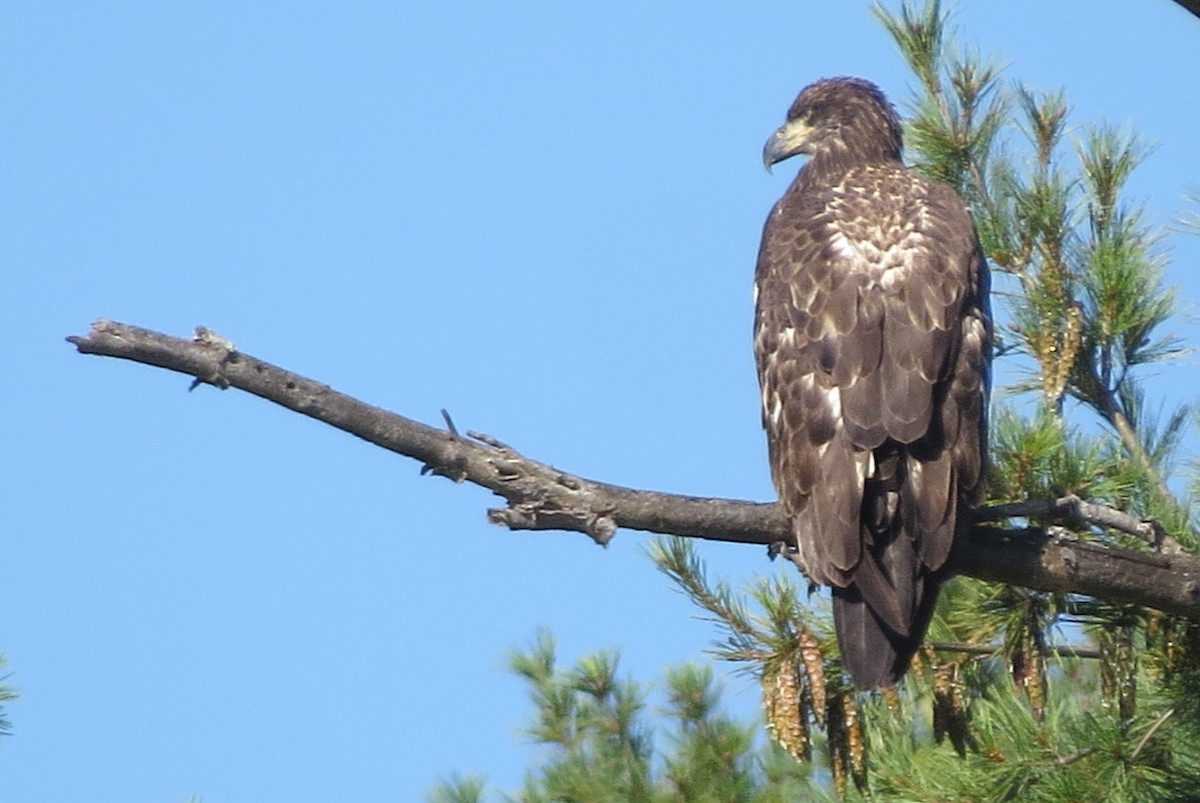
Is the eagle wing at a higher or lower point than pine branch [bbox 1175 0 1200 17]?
lower

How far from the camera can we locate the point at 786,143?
23.0 ft

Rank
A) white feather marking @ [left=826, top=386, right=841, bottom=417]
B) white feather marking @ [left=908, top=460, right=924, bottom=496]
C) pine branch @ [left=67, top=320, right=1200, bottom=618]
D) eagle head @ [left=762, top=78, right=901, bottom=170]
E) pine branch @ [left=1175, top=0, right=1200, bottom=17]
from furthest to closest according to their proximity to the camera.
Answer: eagle head @ [left=762, top=78, right=901, bottom=170], white feather marking @ [left=826, top=386, right=841, bottom=417], white feather marking @ [left=908, top=460, right=924, bottom=496], pine branch @ [left=1175, top=0, right=1200, bottom=17], pine branch @ [left=67, top=320, right=1200, bottom=618]

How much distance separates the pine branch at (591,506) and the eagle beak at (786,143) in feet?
7.07

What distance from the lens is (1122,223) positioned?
6.46m

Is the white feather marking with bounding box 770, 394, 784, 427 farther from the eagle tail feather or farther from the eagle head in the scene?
the eagle head

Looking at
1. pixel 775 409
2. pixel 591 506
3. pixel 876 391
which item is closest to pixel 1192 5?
pixel 876 391

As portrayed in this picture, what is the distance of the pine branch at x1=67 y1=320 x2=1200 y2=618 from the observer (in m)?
4.36

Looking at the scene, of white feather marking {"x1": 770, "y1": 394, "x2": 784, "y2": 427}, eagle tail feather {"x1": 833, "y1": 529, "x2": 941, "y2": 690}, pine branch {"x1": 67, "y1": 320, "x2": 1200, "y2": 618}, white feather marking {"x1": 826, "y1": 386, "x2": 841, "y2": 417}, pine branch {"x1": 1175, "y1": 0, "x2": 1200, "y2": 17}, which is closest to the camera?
pine branch {"x1": 67, "y1": 320, "x2": 1200, "y2": 618}

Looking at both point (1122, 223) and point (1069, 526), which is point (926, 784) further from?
point (1122, 223)

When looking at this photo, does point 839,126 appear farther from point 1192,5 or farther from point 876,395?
point 1192,5

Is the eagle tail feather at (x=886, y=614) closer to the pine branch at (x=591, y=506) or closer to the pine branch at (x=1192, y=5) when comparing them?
the pine branch at (x=591, y=506)

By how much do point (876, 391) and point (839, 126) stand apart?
1.79 m

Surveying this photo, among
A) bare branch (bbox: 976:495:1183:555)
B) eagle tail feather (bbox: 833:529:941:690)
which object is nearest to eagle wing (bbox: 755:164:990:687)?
eagle tail feather (bbox: 833:529:941:690)

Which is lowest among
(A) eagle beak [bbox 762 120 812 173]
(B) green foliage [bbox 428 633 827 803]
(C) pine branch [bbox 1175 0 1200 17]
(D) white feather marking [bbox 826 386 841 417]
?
(B) green foliage [bbox 428 633 827 803]
